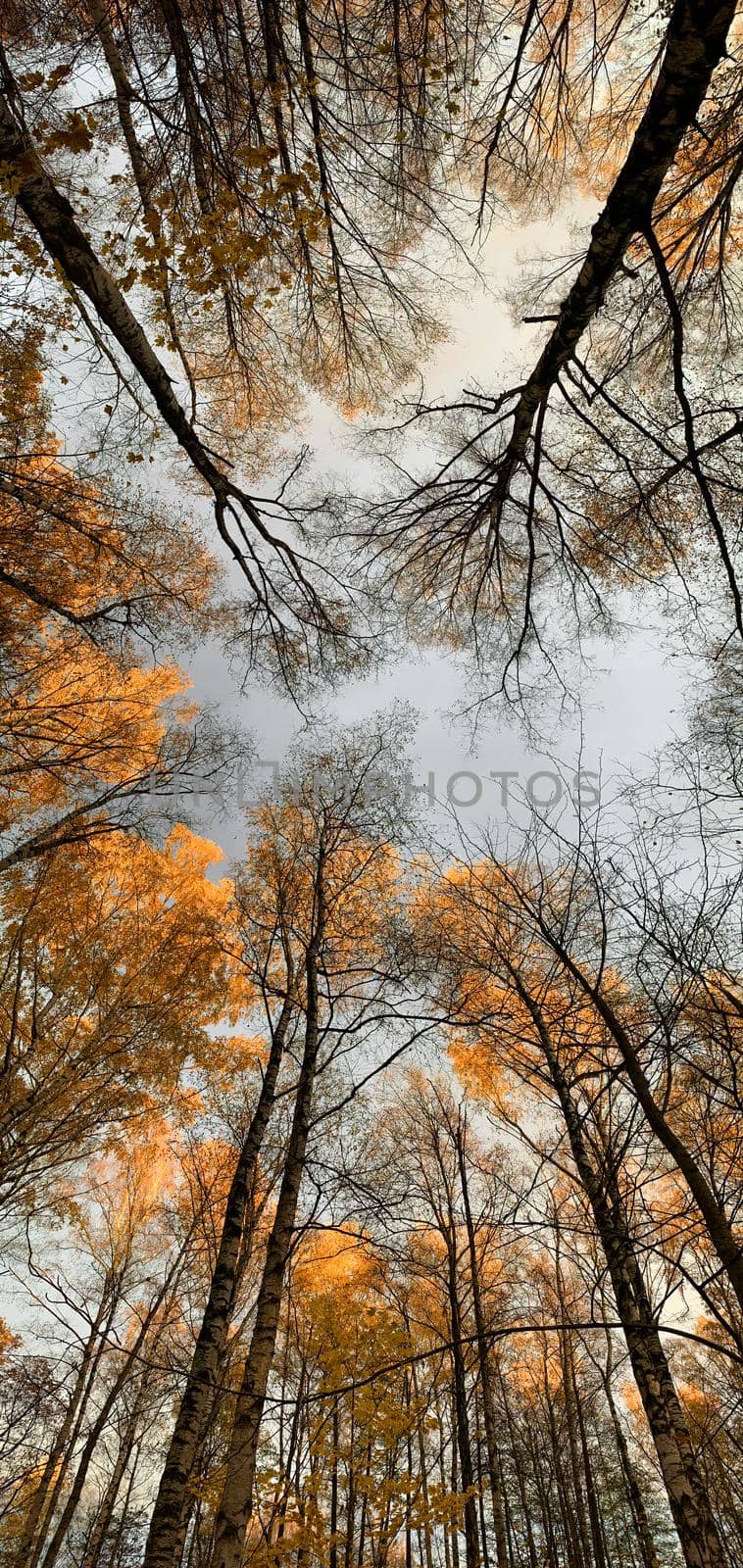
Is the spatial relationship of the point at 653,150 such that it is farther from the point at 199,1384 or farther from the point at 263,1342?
the point at 263,1342

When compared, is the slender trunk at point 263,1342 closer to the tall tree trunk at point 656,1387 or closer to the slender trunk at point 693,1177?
the tall tree trunk at point 656,1387

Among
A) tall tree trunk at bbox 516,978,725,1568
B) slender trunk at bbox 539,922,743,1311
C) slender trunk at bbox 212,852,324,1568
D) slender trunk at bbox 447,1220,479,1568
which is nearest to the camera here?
slender trunk at bbox 539,922,743,1311

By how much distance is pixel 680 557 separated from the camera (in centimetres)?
480

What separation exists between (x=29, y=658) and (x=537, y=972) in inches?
193

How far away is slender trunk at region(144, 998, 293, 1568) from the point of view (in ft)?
13.9

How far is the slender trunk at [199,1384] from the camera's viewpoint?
13.9 feet

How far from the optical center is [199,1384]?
3.81 metres

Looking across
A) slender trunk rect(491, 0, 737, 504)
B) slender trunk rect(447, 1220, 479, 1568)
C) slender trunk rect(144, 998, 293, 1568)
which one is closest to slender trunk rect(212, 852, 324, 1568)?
slender trunk rect(144, 998, 293, 1568)

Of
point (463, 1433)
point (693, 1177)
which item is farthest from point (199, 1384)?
point (463, 1433)

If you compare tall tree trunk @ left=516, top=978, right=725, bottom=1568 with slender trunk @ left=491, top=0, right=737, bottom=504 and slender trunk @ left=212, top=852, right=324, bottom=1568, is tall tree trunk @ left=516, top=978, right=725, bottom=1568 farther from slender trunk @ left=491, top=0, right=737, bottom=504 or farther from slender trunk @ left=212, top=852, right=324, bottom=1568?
slender trunk @ left=491, top=0, right=737, bottom=504

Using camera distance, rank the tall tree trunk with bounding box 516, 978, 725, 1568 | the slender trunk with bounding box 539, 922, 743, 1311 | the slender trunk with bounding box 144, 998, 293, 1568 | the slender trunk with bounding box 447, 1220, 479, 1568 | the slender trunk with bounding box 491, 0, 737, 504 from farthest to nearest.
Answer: the slender trunk with bounding box 447, 1220, 479, 1568, the slender trunk with bounding box 144, 998, 293, 1568, the tall tree trunk with bounding box 516, 978, 725, 1568, the slender trunk with bounding box 491, 0, 737, 504, the slender trunk with bounding box 539, 922, 743, 1311

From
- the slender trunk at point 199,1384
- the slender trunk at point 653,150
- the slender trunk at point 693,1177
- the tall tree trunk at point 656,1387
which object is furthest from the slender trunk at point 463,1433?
the slender trunk at point 653,150

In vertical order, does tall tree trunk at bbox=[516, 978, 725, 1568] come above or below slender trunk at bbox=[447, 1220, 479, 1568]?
below

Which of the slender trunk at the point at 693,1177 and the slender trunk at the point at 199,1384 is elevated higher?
the slender trunk at the point at 199,1384
